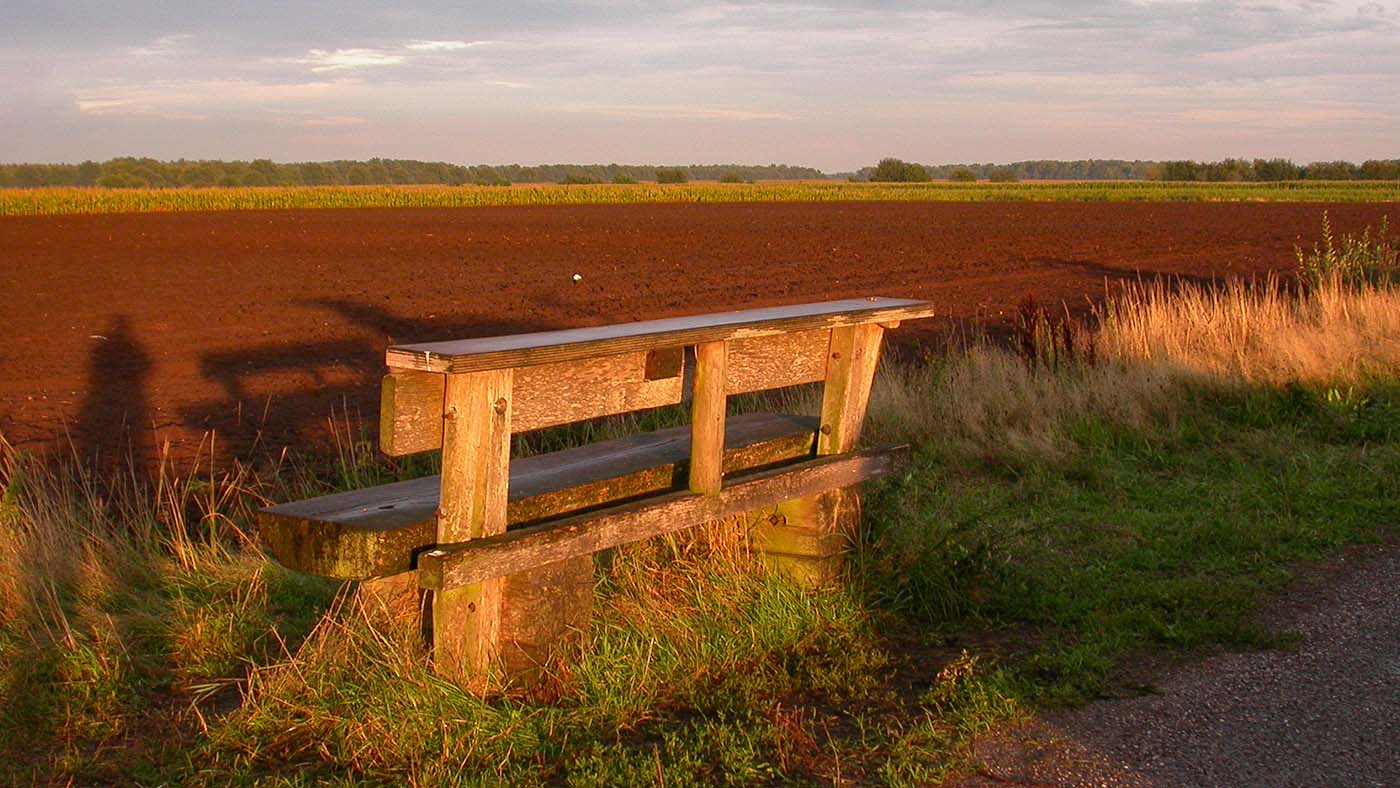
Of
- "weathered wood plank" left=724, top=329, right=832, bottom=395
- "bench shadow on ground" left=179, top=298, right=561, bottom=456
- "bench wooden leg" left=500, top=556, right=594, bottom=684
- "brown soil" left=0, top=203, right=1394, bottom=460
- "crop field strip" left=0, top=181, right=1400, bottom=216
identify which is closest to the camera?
"bench wooden leg" left=500, top=556, right=594, bottom=684

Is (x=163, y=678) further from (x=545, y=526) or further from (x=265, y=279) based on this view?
(x=265, y=279)

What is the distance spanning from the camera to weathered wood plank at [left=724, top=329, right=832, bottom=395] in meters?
4.57

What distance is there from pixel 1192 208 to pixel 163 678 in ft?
202

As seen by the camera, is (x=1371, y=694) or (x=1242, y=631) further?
(x=1242, y=631)

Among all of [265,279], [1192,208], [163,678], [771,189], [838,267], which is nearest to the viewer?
[163,678]

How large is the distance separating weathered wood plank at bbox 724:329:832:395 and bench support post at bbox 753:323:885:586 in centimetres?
7

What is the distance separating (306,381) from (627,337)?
29.5ft

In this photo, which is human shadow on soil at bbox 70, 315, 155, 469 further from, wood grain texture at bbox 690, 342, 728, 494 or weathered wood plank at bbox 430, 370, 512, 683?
wood grain texture at bbox 690, 342, 728, 494

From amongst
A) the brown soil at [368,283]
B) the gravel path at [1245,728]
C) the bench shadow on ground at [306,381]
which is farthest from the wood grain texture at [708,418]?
the brown soil at [368,283]

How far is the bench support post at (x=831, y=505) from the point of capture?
497 centimetres

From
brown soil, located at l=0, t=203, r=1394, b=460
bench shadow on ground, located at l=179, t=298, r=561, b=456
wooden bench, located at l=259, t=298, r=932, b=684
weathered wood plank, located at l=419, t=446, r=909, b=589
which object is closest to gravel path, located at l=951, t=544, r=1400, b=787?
weathered wood plank, located at l=419, t=446, r=909, b=589

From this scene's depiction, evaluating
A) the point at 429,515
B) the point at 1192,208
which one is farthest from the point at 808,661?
the point at 1192,208

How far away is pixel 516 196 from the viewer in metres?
78.9

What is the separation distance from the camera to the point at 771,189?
3575 inches
